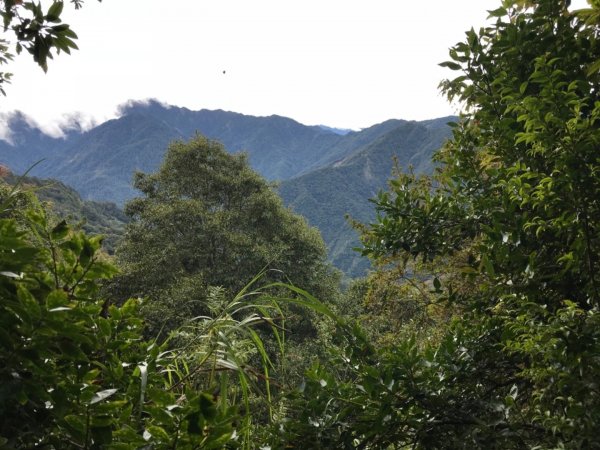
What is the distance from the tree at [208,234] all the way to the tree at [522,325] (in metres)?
16.2

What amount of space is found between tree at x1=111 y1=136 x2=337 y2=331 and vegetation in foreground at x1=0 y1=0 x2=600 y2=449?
16.0 metres

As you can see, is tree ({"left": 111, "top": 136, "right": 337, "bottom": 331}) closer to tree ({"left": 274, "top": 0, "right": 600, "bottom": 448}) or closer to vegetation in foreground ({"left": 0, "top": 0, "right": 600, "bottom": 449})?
vegetation in foreground ({"left": 0, "top": 0, "right": 600, "bottom": 449})

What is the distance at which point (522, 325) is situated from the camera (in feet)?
6.40

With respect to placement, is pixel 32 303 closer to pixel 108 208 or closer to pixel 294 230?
pixel 294 230

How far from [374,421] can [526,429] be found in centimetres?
75

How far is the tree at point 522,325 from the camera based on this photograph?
1.78 meters

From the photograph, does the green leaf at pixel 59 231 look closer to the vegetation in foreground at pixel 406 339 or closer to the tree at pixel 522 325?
the vegetation in foreground at pixel 406 339

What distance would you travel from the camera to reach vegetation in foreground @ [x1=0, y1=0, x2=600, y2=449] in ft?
3.04

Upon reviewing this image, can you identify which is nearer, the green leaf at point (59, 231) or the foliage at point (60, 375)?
the foliage at point (60, 375)

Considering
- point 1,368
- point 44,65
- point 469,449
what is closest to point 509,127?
point 469,449

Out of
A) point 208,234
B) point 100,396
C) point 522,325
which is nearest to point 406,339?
point 522,325

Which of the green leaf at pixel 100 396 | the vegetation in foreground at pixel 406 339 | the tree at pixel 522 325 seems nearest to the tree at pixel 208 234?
the vegetation in foreground at pixel 406 339

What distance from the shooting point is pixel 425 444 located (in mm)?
1980

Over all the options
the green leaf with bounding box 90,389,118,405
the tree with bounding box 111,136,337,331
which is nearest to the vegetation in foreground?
the green leaf with bounding box 90,389,118,405
